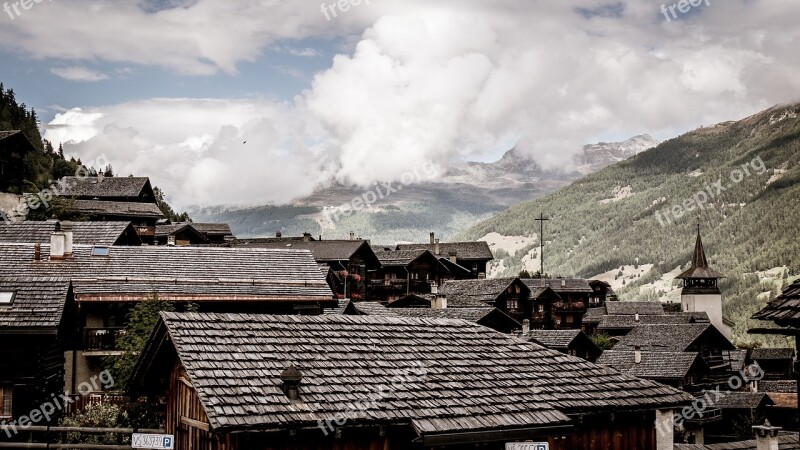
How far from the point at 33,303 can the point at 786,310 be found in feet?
67.9

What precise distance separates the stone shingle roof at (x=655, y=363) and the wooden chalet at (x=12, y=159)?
149 ft

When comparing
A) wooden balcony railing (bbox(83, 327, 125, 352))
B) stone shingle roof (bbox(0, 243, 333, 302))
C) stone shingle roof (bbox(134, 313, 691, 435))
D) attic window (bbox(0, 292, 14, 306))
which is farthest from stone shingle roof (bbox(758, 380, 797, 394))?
attic window (bbox(0, 292, 14, 306))

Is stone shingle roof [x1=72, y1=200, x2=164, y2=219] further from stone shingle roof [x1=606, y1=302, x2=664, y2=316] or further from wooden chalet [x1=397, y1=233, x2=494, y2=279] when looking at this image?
stone shingle roof [x1=606, y1=302, x2=664, y2=316]

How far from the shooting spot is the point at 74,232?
138 ft

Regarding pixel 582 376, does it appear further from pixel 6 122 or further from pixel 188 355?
pixel 6 122

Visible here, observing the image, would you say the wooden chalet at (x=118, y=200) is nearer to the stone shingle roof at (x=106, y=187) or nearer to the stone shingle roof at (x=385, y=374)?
the stone shingle roof at (x=106, y=187)

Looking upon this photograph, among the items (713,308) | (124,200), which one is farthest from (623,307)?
(124,200)

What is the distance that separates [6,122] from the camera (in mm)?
114250

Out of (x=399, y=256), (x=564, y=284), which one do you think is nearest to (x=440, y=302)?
(x=399, y=256)

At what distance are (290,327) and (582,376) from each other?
6.55 m

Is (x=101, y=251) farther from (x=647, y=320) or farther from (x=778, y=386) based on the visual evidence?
(x=647, y=320)

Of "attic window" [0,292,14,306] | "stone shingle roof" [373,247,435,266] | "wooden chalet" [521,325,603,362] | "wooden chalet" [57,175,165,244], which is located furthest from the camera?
"stone shingle roof" [373,247,435,266]

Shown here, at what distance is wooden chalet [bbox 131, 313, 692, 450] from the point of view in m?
14.9

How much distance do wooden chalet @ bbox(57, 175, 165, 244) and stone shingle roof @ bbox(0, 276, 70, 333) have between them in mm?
47532
